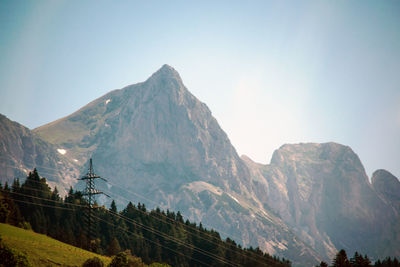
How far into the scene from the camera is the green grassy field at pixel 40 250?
6456cm

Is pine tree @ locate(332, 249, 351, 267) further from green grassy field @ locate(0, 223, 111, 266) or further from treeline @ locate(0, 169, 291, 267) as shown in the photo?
green grassy field @ locate(0, 223, 111, 266)

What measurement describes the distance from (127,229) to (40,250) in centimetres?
7968

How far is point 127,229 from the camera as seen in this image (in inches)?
5773

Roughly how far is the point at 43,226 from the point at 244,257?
9479 cm

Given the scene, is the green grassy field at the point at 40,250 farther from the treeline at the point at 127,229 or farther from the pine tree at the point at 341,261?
the pine tree at the point at 341,261

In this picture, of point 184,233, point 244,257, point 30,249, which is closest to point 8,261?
point 30,249

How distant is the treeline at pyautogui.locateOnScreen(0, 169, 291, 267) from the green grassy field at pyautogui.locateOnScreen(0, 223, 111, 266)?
21889mm

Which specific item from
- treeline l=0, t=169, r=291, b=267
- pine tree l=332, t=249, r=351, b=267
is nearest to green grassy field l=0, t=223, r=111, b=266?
treeline l=0, t=169, r=291, b=267

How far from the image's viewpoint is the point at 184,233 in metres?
164

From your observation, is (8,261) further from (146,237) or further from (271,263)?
(271,263)

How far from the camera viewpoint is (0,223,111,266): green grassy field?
6456cm

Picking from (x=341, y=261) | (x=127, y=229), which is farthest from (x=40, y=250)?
(x=341, y=261)

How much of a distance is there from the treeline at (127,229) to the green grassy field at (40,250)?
21.9 meters

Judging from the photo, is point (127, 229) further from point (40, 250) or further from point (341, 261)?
point (341, 261)
